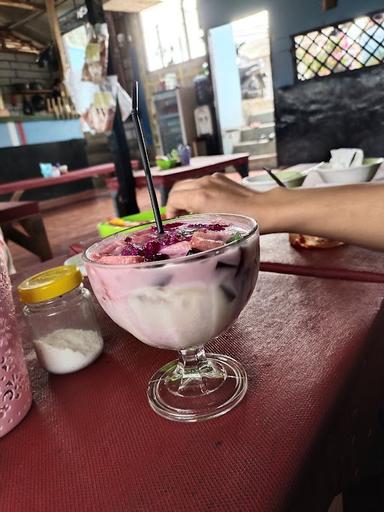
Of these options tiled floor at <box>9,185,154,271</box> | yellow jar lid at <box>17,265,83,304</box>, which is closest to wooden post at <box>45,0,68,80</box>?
tiled floor at <box>9,185,154,271</box>

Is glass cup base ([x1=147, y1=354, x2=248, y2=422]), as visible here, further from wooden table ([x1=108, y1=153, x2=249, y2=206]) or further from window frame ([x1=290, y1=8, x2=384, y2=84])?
window frame ([x1=290, y1=8, x2=384, y2=84])

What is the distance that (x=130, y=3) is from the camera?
2939mm

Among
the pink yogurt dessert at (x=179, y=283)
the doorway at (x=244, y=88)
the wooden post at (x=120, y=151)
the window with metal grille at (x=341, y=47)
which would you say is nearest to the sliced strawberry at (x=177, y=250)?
the pink yogurt dessert at (x=179, y=283)

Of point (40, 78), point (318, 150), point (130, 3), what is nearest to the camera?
point (130, 3)

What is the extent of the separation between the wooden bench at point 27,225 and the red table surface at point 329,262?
9.76 feet

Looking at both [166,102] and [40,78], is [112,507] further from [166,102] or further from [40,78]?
[166,102]

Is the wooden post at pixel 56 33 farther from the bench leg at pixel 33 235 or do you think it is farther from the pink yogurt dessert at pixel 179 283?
the pink yogurt dessert at pixel 179 283

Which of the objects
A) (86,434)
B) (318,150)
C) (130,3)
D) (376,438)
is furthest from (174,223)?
(318,150)

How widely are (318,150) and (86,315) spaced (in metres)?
5.25

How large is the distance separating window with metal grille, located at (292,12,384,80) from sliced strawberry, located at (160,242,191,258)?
4.91 m

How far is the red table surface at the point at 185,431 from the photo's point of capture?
1.19ft

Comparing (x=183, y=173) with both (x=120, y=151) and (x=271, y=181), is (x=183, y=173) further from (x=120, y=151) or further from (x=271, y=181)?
(x=271, y=181)

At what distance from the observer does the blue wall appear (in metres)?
4.52

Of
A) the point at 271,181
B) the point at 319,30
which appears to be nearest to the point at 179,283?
the point at 271,181
